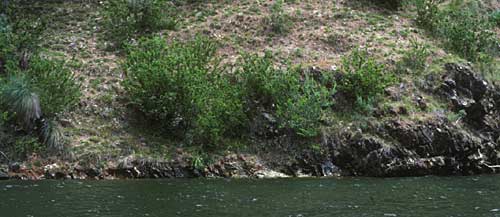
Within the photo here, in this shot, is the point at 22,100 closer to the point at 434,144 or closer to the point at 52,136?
the point at 52,136

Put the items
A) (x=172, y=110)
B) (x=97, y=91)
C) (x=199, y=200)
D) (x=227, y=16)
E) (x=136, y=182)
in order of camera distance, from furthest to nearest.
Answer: (x=227, y=16), (x=97, y=91), (x=172, y=110), (x=136, y=182), (x=199, y=200)

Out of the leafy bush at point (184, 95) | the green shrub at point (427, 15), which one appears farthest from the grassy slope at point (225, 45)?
the leafy bush at point (184, 95)

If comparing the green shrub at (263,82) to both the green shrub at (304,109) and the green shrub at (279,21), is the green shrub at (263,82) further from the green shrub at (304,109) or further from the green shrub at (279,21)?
the green shrub at (279,21)

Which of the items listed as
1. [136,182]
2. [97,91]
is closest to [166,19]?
[97,91]

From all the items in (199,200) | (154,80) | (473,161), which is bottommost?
(473,161)

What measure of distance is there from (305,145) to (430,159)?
4499 millimetres

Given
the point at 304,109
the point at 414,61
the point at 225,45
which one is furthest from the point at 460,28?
the point at 304,109

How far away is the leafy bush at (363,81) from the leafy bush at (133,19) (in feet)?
27.6

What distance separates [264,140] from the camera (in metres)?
22.6

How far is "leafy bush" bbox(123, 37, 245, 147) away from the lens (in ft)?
69.5

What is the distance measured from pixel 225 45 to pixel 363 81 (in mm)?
6382

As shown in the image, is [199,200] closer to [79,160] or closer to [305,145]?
[79,160]

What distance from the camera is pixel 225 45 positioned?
2719 cm

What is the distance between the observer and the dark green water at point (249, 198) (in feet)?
42.7
